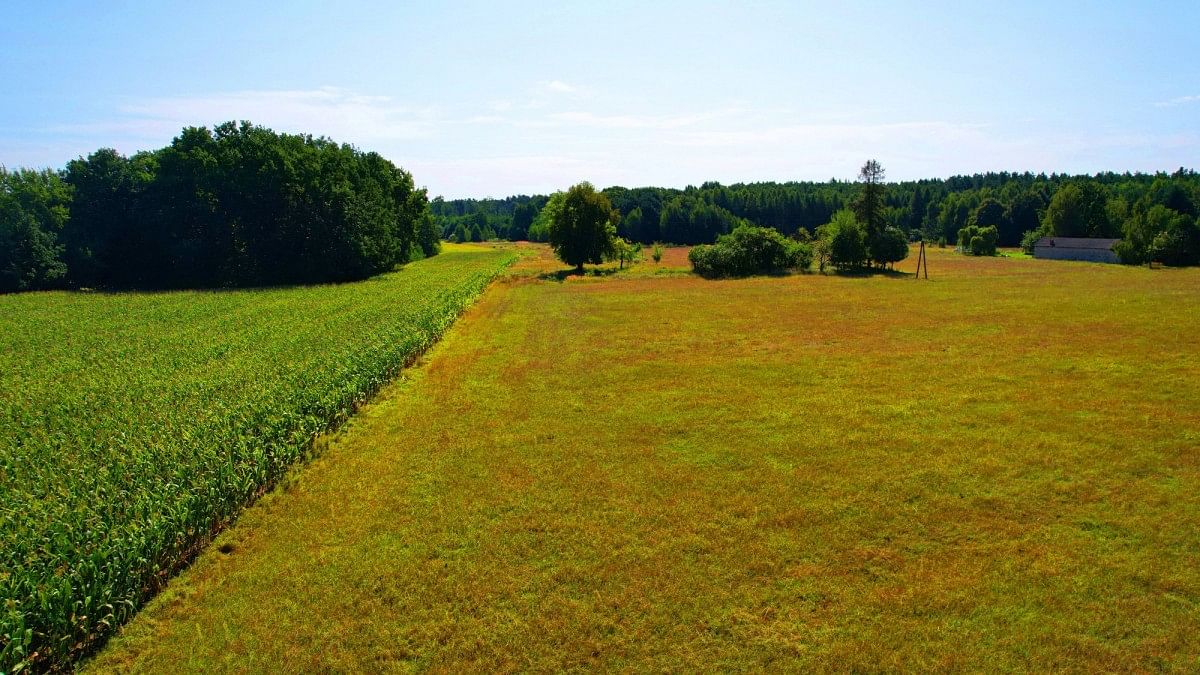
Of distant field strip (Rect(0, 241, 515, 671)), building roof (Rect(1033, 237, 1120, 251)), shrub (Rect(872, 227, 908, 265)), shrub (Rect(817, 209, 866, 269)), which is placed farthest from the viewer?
building roof (Rect(1033, 237, 1120, 251))

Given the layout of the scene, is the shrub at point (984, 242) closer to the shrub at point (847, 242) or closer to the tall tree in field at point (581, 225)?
the shrub at point (847, 242)

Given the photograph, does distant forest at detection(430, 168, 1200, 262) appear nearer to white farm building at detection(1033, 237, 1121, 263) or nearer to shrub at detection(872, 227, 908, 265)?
white farm building at detection(1033, 237, 1121, 263)

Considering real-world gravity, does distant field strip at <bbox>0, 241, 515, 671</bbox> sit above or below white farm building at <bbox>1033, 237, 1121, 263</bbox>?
below

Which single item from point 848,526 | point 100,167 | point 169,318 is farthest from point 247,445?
point 100,167

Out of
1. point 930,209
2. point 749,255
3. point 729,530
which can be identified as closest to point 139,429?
point 729,530

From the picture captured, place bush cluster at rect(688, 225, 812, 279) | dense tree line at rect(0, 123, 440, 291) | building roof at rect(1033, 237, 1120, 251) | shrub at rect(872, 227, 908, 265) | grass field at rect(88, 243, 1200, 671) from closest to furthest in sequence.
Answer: grass field at rect(88, 243, 1200, 671), dense tree line at rect(0, 123, 440, 291), bush cluster at rect(688, 225, 812, 279), shrub at rect(872, 227, 908, 265), building roof at rect(1033, 237, 1120, 251)

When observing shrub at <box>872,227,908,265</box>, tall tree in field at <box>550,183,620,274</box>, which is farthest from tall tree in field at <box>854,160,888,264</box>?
tall tree in field at <box>550,183,620,274</box>

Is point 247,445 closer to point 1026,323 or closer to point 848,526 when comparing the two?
point 848,526
